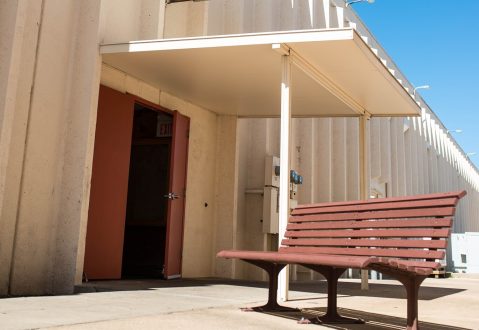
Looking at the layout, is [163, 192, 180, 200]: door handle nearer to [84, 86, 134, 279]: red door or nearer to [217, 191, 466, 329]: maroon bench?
[84, 86, 134, 279]: red door

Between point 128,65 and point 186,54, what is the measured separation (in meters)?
1.16

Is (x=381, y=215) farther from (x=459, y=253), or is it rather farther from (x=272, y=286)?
(x=459, y=253)

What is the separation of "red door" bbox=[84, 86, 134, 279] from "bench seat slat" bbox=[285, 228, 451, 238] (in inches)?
131

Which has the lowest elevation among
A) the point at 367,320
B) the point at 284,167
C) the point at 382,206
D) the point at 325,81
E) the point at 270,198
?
the point at 367,320

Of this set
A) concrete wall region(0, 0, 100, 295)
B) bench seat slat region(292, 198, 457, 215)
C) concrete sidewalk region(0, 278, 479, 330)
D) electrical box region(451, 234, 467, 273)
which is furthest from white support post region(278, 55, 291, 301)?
electrical box region(451, 234, 467, 273)

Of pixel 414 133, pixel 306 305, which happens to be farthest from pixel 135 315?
pixel 414 133

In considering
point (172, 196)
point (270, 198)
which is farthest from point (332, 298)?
point (270, 198)

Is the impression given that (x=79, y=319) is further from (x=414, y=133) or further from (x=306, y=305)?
(x=414, y=133)

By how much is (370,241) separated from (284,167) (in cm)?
231

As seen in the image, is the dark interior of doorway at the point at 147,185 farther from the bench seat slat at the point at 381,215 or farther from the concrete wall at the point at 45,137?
the bench seat slat at the point at 381,215

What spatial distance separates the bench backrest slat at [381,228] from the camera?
3846mm

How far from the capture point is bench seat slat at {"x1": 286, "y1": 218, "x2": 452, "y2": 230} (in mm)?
3920

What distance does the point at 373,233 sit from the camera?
14.6 ft

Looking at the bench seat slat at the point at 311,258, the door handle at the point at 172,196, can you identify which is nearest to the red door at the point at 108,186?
the door handle at the point at 172,196
